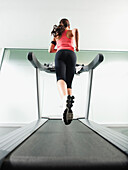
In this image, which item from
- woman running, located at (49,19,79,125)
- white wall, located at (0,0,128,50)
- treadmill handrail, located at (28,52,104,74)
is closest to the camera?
woman running, located at (49,19,79,125)

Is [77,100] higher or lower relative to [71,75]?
Answer: lower

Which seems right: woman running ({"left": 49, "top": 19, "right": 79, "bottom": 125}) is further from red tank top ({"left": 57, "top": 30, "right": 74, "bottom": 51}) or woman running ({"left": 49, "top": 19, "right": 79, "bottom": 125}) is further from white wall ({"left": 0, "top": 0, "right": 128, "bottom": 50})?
white wall ({"left": 0, "top": 0, "right": 128, "bottom": 50})

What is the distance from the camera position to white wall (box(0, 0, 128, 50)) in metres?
2.71

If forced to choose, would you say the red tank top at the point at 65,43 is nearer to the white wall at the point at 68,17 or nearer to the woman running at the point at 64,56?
the woman running at the point at 64,56

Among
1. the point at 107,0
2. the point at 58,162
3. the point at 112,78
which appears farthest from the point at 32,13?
the point at 58,162

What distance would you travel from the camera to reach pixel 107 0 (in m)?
2.56

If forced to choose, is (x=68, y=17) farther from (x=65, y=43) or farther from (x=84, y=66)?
(x=65, y=43)

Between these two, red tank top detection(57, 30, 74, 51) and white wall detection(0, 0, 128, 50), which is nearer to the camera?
red tank top detection(57, 30, 74, 51)

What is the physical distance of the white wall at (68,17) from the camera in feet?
8.90

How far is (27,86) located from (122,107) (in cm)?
290

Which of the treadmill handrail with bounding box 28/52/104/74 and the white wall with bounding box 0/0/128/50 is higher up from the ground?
the white wall with bounding box 0/0/128/50

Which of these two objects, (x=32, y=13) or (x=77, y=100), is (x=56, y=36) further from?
(x=77, y=100)

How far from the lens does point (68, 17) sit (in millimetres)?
3102

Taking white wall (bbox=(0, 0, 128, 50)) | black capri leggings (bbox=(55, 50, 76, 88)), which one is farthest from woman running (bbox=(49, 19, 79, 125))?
white wall (bbox=(0, 0, 128, 50))
